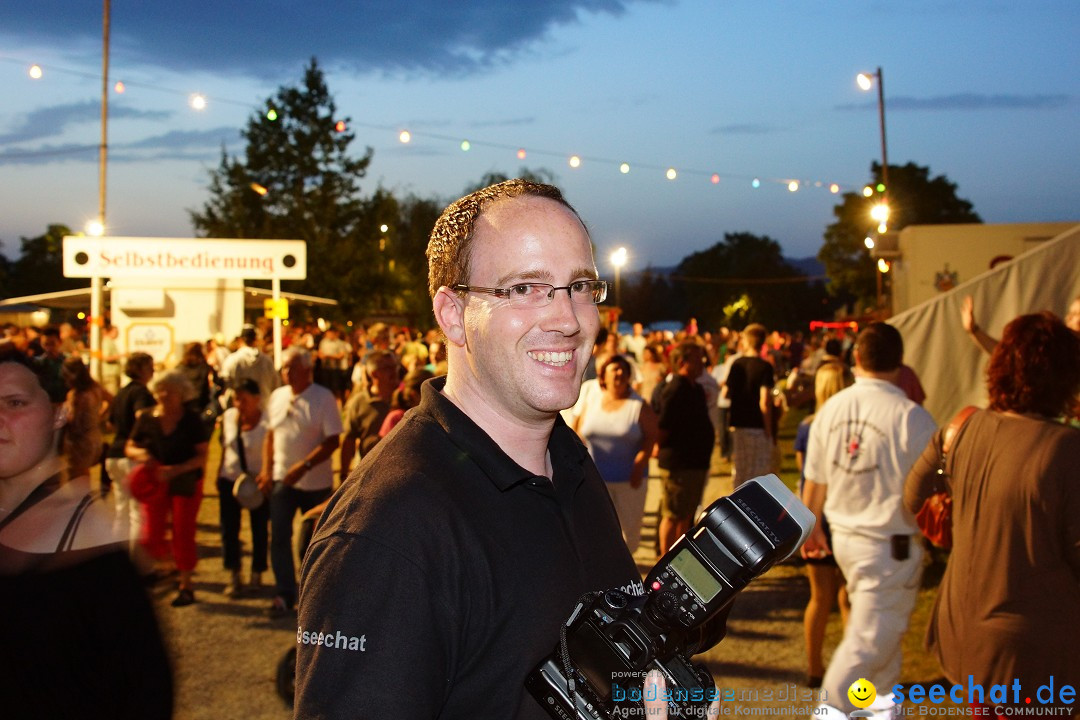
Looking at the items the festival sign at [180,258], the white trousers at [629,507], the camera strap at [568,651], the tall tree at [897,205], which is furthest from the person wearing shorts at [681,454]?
the tall tree at [897,205]

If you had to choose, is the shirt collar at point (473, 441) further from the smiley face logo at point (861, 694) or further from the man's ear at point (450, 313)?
the smiley face logo at point (861, 694)

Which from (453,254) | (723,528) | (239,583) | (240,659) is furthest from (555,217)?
(239,583)

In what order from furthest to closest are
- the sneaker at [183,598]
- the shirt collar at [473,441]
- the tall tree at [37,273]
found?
the tall tree at [37,273]
the sneaker at [183,598]
the shirt collar at [473,441]

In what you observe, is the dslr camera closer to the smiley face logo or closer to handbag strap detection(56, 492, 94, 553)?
handbag strap detection(56, 492, 94, 553)

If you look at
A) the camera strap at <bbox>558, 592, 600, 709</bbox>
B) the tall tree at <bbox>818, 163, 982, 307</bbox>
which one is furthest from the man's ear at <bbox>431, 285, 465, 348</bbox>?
the tall tree at <bbox>818, 163, 982, 307</bbox>

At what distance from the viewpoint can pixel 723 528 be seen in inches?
58.8

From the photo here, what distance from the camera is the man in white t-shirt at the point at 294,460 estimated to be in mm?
6762

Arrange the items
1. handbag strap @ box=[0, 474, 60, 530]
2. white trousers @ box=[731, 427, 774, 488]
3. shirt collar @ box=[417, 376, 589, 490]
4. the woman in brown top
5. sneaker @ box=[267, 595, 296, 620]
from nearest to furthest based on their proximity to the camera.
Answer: shirt collar @ box=[417, 376, 589, 490], handbag strap @ box=[0, 474, 60, 530], the woman in brown top, sneaker @ box=[267, 595, 296, 620], white trousers @ box=[731, 427, 774, 488]

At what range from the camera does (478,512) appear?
1.63 meters

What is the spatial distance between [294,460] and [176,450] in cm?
90

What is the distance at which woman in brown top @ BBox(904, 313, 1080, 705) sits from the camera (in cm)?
321

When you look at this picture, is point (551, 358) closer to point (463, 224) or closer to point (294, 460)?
point (463, 224)

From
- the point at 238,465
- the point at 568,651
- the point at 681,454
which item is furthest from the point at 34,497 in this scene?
the point at 681,454

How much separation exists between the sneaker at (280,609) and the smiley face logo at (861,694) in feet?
14.0
